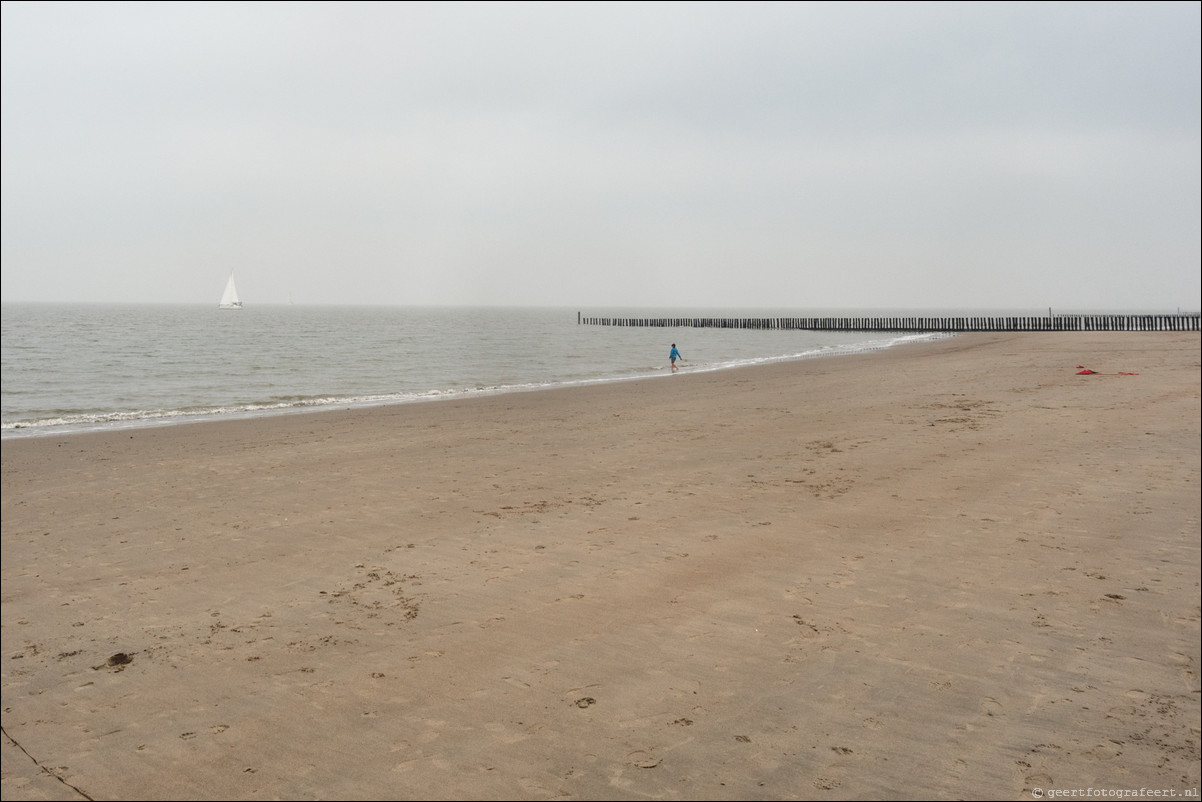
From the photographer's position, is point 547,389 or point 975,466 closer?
point 975,466

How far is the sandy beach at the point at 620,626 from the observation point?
13.2 feet

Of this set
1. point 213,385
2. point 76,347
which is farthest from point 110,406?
point 76,347

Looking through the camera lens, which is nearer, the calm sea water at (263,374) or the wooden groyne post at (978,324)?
the calm sea water at (263,374)

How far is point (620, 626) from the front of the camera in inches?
227

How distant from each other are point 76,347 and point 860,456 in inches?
2454

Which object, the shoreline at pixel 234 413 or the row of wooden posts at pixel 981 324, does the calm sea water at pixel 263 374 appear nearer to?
the shoreline at pixel 234 413

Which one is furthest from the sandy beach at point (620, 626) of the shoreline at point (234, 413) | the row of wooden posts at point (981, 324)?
the row of wooden posts at point (981, 324)

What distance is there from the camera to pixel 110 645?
569cm

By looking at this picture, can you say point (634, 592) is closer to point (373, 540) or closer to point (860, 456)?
point (373, 540)

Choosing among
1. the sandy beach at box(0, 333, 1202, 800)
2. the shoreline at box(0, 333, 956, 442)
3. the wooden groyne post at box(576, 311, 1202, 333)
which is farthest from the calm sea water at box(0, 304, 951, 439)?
the wooden groyne post at box(576, 311, 1202, 333)

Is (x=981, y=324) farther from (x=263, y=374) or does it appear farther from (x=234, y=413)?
(x=234, y=413)

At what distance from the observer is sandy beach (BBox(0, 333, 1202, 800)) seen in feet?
13.2

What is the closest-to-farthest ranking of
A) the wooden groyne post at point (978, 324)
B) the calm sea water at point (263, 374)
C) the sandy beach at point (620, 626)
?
the sandy beach at point (620, 626)
the calm sea water at point (263, 374)
the wooden groyne post at point (978, 324)

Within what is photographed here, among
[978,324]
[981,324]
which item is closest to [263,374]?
[981,324]
